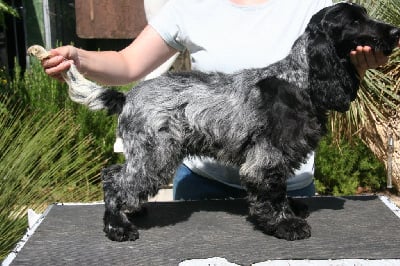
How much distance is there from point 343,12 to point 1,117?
3146 millimetres

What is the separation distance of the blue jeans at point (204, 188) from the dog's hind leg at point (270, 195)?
425mm

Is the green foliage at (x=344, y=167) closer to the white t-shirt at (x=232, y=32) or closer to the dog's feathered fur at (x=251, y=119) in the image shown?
the white t-shirt at (x=232, y=32)

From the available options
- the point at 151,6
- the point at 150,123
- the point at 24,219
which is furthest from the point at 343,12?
the point at 24,219

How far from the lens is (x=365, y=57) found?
204 centimetres

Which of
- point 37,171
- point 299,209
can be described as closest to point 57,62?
point 299,209

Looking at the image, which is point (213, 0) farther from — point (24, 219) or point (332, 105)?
point (24, 219)

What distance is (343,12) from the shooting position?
2.06m

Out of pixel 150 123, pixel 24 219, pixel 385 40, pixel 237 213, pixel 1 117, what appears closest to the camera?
pixel 385 40

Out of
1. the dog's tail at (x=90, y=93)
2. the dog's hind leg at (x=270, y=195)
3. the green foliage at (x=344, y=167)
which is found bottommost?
the green foliage at (x=344, y=167)

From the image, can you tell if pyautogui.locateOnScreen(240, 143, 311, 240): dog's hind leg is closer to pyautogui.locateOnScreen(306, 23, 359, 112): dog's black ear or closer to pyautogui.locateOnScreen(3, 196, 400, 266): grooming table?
pyautogui.locateOnScreen(3, 196, 400, 266): grooming table

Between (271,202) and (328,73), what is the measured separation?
53cm

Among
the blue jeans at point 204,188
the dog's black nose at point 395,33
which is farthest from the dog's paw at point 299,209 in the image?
the dog's black nose at point 395,33

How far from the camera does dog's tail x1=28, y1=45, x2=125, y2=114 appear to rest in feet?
7.33

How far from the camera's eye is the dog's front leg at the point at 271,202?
2.14 meters
